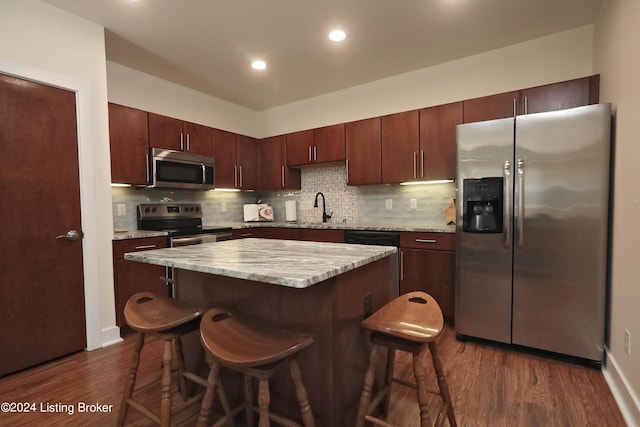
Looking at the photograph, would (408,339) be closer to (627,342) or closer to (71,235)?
(627,342)

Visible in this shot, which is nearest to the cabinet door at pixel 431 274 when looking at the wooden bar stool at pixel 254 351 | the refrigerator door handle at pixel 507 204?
the refrigerator door handle at pixel 507 204

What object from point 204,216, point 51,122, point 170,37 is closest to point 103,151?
point 51,122

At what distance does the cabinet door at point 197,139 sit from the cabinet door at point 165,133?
0.06 m

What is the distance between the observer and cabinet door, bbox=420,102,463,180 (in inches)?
119

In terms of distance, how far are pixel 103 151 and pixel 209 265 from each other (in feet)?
6.42

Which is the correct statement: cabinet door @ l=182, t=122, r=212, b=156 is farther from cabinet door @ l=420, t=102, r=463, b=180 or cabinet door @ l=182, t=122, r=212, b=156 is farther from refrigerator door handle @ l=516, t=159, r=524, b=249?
refrigerator door handle @ l=516, t=159, r=524, b=249

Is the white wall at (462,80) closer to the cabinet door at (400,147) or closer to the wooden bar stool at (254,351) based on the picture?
the cabinet door at (400,147)

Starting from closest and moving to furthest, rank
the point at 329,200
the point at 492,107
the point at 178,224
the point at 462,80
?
the point at 492,107
the point at 462,80
the point at 178,224
the point at 329,200

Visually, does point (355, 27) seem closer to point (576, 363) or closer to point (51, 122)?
point (51, 122)

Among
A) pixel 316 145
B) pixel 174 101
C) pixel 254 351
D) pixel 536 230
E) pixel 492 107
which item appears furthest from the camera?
pixel 316 145

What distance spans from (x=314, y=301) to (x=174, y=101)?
3434 millimetres

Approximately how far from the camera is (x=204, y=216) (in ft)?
13.5

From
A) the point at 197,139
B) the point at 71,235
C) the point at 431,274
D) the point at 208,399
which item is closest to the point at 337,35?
the point at 197,139

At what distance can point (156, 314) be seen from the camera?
1.46m
